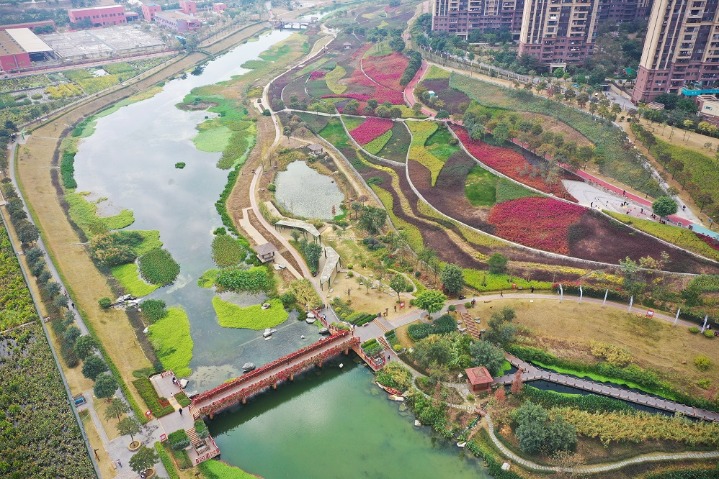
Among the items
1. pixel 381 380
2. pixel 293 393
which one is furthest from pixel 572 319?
pixel 293 393

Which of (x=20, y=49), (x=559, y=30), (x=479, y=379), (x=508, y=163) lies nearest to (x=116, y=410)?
Answer: (x=479, y=379)

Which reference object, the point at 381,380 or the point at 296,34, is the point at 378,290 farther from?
the point at 296,34

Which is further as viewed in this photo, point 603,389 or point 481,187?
point 481,187

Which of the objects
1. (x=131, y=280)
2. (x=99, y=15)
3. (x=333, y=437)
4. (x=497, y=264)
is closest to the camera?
(x=333, y=437)

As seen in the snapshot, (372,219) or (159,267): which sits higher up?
(372,219)

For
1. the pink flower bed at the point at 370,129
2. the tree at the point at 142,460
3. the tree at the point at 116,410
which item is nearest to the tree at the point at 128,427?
the tree at the point at 116,410

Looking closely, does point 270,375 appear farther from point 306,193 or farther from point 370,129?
point 370,129
